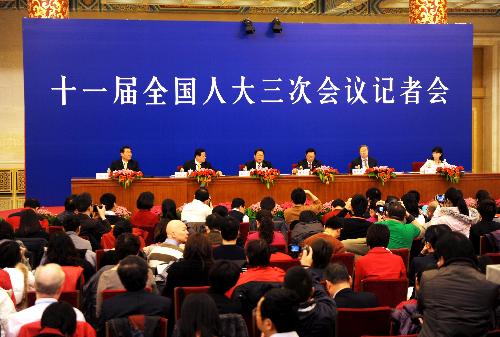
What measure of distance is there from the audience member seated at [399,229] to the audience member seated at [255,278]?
2.05 metres

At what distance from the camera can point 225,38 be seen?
12477 millimetres

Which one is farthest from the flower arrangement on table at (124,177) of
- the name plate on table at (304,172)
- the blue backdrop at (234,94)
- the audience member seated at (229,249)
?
the audience member seated at (229,249)

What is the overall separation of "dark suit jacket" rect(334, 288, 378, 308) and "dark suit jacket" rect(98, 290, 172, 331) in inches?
35.3

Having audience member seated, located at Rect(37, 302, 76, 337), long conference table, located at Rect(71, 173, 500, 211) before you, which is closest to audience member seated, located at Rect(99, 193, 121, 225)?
long conference table, located at Rect(71, 173, 500, 211)

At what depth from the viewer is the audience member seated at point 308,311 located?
3.76 metres

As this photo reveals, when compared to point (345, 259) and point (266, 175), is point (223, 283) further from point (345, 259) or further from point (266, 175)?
point (266, 175)

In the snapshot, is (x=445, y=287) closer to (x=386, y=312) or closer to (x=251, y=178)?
(x=386, y=312)

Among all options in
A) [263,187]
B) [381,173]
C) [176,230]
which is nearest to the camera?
[176,230]

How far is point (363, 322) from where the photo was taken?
3.84 metres

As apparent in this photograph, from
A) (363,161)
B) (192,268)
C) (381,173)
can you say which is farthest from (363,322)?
(363,161)

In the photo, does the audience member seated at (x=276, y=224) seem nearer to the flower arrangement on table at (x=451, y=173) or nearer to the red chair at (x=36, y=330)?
the red chair at (x=36, y=330)

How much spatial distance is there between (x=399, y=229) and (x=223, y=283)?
281 centimetres

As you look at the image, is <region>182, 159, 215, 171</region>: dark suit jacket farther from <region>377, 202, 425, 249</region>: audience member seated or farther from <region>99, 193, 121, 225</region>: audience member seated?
<region>377, 202, 425, 249</region>: audience member seated

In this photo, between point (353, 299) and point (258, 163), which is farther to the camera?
point (258, 163)
